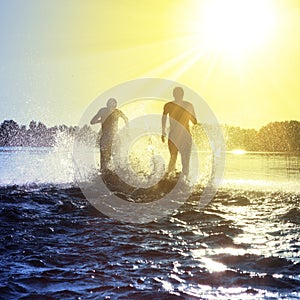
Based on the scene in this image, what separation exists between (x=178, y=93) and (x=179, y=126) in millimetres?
1082

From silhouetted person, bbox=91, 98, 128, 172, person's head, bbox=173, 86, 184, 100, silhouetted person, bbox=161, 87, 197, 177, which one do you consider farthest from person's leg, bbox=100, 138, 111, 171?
person's head, bbox=173, 86, 184, 100

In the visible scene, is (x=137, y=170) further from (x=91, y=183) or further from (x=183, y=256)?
(x=183, y=256)

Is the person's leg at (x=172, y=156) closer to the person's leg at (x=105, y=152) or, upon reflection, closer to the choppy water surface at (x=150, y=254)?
the person's leg at (x=105, y=152)

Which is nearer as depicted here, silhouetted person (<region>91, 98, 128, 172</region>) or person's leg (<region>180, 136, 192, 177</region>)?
person's leg (<region>180, 136, 192, 177</region>)

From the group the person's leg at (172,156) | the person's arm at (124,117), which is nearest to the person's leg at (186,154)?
the person's leg at (172,156)

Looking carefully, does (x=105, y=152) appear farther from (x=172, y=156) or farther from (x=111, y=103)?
(x=172, y=156)

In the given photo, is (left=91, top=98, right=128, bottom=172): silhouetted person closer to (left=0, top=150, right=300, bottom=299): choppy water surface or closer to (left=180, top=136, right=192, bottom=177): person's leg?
(left=180, top=136, right=192, bottom=177): person's leg

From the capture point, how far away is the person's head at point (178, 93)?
1450 centimetres

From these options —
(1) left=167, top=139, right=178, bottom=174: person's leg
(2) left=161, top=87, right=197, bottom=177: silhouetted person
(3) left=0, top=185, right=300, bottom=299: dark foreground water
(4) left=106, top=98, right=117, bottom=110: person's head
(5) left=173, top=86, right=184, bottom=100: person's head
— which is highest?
(5) left=173, top=86, right=184, bottom=100: person's head

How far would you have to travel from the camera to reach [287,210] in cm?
1045

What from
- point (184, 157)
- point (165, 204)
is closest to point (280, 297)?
point (165, 204)

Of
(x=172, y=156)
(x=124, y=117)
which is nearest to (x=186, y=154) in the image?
(x=172, y=156)

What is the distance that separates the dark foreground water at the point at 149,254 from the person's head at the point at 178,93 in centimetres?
511

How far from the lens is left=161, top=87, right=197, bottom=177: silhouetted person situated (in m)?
14.6
